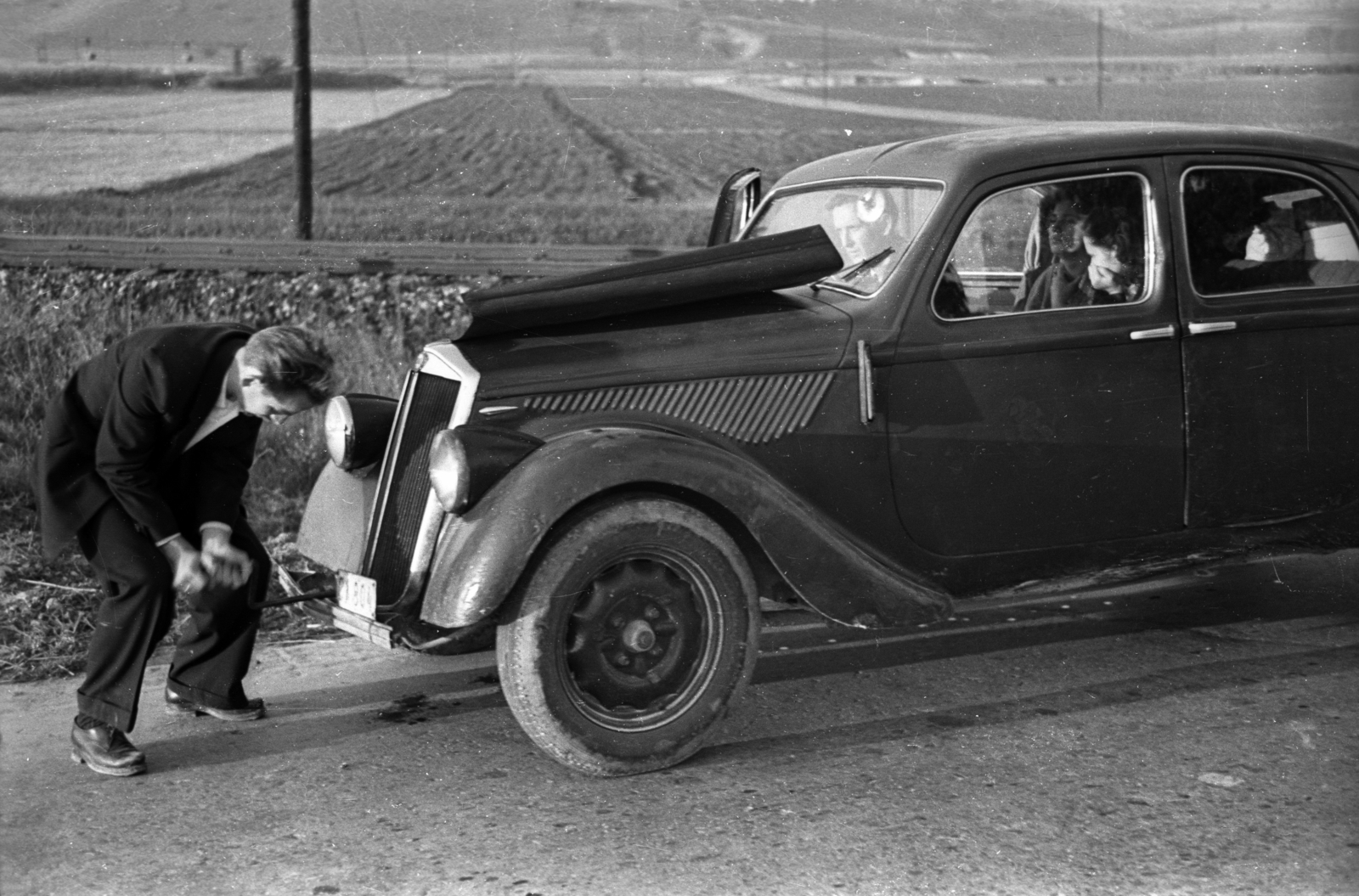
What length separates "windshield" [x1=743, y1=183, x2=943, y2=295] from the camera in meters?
4.38

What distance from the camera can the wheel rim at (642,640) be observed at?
3803mm

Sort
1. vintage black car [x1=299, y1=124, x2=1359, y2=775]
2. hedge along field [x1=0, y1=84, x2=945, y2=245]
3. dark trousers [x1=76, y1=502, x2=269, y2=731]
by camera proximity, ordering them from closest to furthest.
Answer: vintage black car [x1=299, y1=124, x2=1359, y2=775] < dark trousers [x1=76, y1=502, x2=269, y2=731] < hedge along field [x1=0, y1=84, x2=945, y2=245]

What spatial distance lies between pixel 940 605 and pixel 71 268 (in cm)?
791

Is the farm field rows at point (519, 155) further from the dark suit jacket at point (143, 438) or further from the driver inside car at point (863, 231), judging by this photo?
the dark suit jacket at point (143, 438)

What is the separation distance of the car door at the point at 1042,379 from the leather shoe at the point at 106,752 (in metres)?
2.38

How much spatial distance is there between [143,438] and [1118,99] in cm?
1598

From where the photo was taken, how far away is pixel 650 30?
681 inches

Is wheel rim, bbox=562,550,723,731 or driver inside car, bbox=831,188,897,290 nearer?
wheel rim, bbox=562,550,723,731

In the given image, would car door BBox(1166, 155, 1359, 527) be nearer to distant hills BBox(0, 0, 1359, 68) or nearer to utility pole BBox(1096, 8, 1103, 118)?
distant hills BBox(0, 0, 1359, 68)

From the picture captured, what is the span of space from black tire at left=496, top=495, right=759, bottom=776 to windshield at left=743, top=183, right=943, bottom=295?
1073mm

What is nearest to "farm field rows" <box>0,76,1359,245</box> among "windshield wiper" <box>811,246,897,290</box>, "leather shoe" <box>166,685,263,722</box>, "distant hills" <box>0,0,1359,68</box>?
"distant hills" <box>0,0,1359,68</box>

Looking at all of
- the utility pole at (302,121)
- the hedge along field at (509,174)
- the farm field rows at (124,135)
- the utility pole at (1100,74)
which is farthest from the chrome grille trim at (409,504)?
the utility pole at (1100,74)

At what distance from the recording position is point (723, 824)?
3.48 metres

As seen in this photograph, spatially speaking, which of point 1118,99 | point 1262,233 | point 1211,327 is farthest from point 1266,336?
point 1118,99
